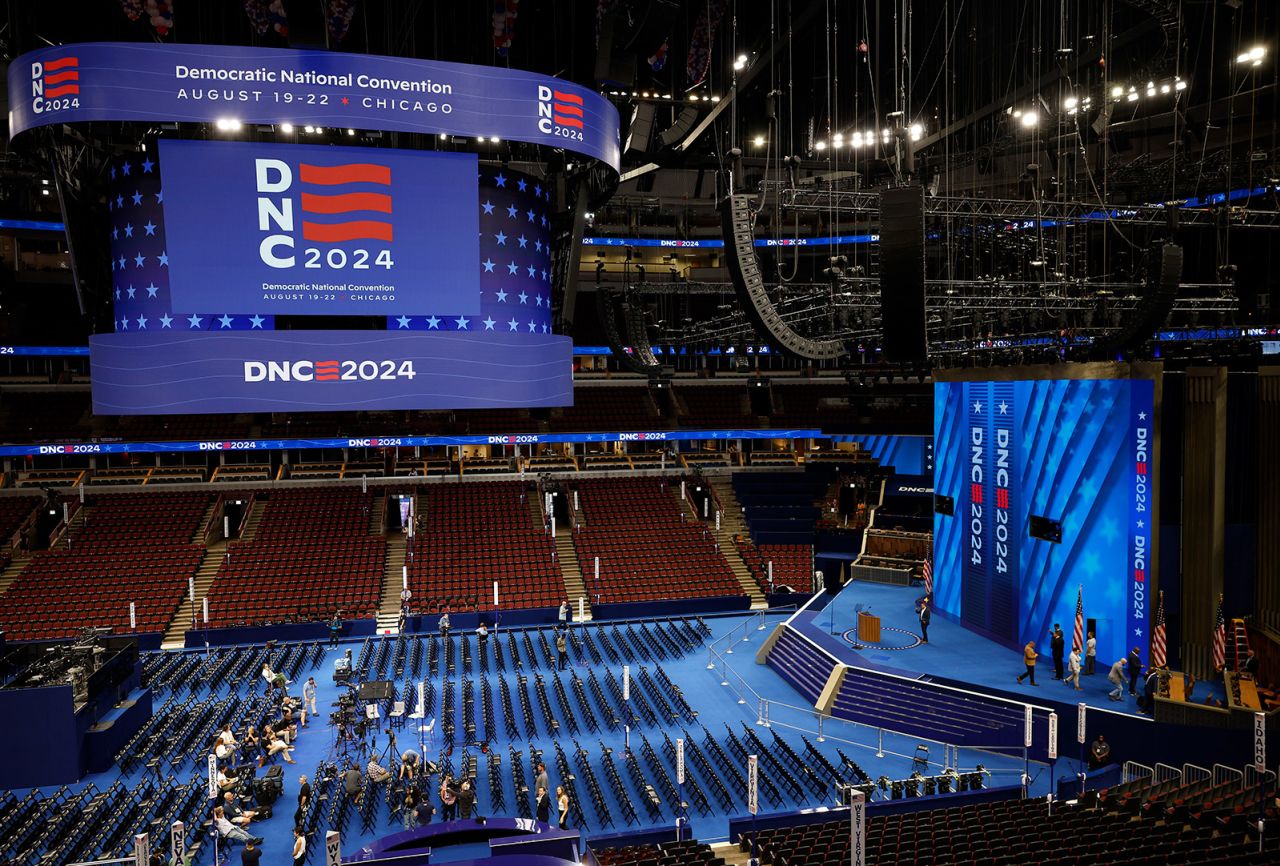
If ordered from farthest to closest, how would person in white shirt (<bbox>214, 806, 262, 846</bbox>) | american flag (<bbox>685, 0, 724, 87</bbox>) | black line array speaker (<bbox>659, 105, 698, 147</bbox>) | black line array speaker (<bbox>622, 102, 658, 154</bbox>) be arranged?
black line array speaker (<bbox>659, 105, 698, 147</bbox>)
black line array speaker (<bbox>622, 102, 658, 154</bbox>)
american flag (<bbox>685, 0, 724, 87</bbox>)
person in white shirt (<bbox>214, 806, 262, 846</bbox>)

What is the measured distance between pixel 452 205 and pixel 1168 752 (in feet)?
53.5

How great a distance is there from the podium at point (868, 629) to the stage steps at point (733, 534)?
728 centimetres

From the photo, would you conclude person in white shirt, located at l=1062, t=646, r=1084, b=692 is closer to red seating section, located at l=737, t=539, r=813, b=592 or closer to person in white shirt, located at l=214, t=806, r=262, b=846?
red seating section, located at l=737, t=539, r=813, b=592

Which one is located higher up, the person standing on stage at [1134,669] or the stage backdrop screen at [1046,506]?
the stage backdrop screen at [1046,506]

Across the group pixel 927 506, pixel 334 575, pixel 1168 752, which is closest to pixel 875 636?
pixel 1168 752

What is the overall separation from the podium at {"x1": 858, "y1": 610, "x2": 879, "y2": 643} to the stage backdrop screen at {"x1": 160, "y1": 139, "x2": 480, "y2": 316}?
13.1 metres

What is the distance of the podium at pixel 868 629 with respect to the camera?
20.7 m

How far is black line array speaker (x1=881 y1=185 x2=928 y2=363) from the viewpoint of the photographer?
8.18 meters

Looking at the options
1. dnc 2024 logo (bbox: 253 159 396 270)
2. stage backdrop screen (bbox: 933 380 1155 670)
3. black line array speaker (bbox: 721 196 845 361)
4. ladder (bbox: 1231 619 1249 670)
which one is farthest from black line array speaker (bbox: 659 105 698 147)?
ladder (bbox: 1231 619 1249 670)

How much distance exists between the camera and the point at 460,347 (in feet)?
47.8

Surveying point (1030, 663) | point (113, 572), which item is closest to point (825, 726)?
point (1030, 663)

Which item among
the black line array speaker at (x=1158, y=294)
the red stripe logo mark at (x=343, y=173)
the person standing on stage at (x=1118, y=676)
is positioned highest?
the red stripe logo mark at (x=343, y=173)

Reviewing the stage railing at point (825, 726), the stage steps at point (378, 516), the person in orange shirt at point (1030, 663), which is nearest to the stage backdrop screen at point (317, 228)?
the stage railing at point (825, 726)

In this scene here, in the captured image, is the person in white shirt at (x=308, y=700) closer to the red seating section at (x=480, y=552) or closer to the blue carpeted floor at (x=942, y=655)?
the red seating section at (x=480, y=552)
